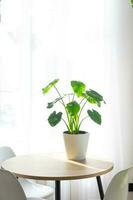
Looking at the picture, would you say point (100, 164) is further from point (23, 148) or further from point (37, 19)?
point (37, 19)

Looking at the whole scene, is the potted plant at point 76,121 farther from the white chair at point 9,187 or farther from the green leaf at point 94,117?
the white chair at point 9,187

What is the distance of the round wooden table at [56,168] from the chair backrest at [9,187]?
6.4 inches

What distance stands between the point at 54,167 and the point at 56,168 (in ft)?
0.09

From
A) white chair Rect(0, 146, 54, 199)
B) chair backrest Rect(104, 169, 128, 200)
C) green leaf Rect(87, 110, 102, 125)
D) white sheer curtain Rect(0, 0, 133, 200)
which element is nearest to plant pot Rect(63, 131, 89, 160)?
green leaf Rect(87, 110, 102, 125)

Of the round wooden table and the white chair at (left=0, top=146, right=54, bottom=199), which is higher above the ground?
the round wooden table

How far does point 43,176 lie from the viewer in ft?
6.69

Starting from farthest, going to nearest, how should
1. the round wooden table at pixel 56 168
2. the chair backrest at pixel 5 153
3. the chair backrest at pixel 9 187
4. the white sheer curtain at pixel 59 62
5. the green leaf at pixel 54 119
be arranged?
1. the white sheer curtain at pixel 59 62
2. the chair backrest at pixel 5 153
3. the green leaf at pixel 54 119
4. the round wooden table at pixel 56 168
5. the chair backrest at pixel 9 187

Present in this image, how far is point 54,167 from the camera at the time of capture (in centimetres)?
224

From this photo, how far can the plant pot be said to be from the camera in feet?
7.63

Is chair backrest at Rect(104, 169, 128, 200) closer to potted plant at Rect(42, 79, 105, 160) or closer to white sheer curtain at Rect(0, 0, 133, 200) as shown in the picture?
potted plant at Rect(42, 79, 105, 160)

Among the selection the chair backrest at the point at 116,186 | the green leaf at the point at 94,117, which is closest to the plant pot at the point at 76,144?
the green leaf at the point at 94,117

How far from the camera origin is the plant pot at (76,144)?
2.33 meters

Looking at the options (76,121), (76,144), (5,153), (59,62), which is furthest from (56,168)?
(59,62)

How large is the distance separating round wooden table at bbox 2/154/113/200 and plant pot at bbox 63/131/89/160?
4 cm
